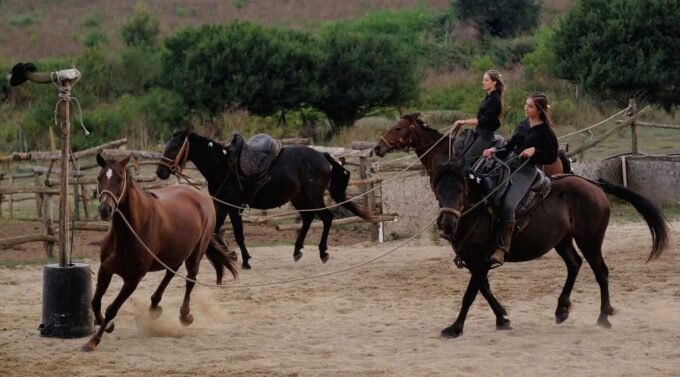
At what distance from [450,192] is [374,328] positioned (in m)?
1.70

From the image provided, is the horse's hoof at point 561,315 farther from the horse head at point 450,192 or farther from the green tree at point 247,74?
the green tree at point 247,74

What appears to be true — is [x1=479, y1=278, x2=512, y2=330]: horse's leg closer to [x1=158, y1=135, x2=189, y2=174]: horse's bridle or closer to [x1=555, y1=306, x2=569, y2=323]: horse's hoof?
[x1=555, y1=306, x2=569, y2=323]: horse's hoof

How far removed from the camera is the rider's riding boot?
404 inches

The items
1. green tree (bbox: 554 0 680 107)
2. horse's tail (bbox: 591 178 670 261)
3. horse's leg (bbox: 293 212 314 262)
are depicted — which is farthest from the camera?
green tree (bbox: 554 0 680 107)

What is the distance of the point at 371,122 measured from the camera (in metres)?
34.7

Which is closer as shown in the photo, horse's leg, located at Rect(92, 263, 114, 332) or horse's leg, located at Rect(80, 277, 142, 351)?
horse's leg, located at Rect(80, 277, 142, 351)

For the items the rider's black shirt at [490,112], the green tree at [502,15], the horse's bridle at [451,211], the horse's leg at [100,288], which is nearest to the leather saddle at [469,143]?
the rider's black shirt at [490,112]

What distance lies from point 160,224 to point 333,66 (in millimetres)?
24875

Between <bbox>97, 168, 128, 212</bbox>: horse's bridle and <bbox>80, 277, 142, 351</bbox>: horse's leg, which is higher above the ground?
<bbox>97, 168, 128, 212</bbox>: horse's bridle

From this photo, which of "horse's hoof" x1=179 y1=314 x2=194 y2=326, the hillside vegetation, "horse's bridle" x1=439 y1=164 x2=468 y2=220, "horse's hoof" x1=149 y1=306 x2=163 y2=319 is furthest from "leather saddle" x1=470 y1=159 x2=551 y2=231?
the hillside vegetation

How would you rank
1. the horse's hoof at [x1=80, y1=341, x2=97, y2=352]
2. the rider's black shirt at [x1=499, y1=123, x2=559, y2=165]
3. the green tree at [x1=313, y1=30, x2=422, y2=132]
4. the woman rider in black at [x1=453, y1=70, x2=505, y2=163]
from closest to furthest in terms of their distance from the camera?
1. the horse's hoof at [x1=80, y1=341, x2=97, y2=352]
2. the rider's black shirt at [x1=499, y1=123, x2=559, y2=165]
3. the woman rider in black at [x1=453, y1=70, x2=505, y2=163]
4. the green tree at [x1=313, y1=30, x2=422, y2=132]

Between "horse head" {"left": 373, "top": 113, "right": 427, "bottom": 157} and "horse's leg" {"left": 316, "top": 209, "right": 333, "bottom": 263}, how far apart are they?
2.11 m

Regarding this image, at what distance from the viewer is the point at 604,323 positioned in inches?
418

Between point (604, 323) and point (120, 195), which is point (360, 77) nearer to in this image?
point (604, 323)
